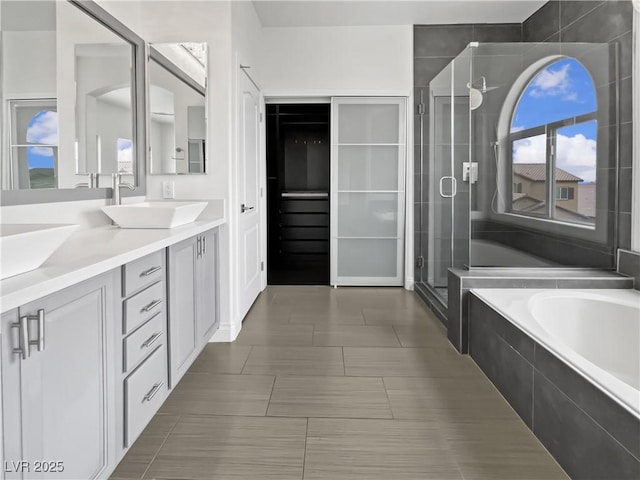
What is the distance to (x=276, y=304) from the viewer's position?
4535 millimetres

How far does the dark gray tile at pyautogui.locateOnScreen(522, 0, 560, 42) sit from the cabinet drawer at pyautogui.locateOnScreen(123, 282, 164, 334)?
12.8ft

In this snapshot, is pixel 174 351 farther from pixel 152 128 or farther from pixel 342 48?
pixel 342 48

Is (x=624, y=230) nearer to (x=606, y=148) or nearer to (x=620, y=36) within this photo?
(x=606, y=148)

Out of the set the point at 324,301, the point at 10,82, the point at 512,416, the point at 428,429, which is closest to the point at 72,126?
the point at 10,82

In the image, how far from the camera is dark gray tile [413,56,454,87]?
16.4ft

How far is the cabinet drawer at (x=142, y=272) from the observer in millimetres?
1759

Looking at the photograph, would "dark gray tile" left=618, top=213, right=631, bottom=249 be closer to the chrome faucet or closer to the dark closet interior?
the chrome faucet

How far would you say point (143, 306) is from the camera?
6.29 feet

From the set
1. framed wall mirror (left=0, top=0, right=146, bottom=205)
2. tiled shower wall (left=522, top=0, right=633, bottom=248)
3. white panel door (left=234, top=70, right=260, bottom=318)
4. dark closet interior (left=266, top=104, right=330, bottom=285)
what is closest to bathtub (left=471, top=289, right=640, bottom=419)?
tiled shower wall (left=522, top=0, right=633, bottom=248)

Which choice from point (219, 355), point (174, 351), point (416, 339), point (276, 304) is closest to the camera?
point (174, 351)

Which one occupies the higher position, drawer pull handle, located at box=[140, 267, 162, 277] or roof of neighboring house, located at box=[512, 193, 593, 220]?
roof of neighboring house, located at box=[512, 193, 593, 220]

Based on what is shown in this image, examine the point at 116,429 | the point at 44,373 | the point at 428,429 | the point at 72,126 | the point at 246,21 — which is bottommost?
the point at 428,429

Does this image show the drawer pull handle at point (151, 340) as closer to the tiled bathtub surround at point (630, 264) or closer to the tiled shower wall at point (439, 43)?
the tiled bathtub surround at point (630, 264)

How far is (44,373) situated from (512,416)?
196 centimetres
